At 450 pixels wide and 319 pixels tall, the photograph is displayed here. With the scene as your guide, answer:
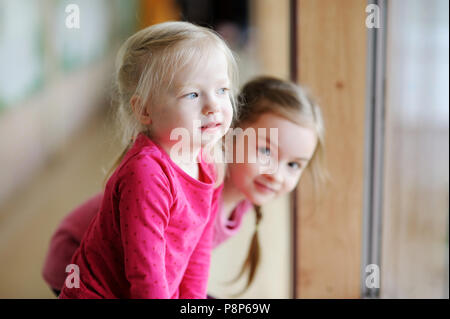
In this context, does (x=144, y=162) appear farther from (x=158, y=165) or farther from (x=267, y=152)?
(x=267, y=152)

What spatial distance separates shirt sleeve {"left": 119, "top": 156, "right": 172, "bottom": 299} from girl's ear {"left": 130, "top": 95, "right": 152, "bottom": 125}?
3.8 inches

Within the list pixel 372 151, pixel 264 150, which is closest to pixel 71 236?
pixel 264 150

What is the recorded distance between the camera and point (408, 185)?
1.31 meters

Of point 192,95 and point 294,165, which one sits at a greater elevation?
point 192,95

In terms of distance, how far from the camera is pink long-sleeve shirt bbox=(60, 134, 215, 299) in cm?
81

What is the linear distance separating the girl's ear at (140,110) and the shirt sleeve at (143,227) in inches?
3.8

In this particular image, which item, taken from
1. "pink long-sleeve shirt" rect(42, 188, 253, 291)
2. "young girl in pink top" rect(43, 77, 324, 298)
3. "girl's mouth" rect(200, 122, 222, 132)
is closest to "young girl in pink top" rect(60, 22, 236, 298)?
"girl's mouth" rect(200, 122, 222, 132)

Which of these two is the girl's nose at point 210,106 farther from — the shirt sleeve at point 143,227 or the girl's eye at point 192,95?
the shirt sleeve at point 143,227

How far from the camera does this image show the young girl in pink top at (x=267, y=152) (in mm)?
1134

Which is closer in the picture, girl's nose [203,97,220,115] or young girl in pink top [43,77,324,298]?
girl's nose [203,97,220,115]

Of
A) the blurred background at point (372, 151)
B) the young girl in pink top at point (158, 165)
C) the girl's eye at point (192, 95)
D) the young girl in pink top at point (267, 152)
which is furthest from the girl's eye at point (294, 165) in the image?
the girl's eye at point (192, 95)

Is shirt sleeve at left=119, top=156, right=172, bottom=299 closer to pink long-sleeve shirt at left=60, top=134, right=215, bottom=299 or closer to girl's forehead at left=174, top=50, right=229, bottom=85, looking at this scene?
pink long-sleeve shirt at left=60, top=134, right=215, bottom=299

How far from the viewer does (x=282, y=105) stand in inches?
45.4

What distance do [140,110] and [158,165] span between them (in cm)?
11
